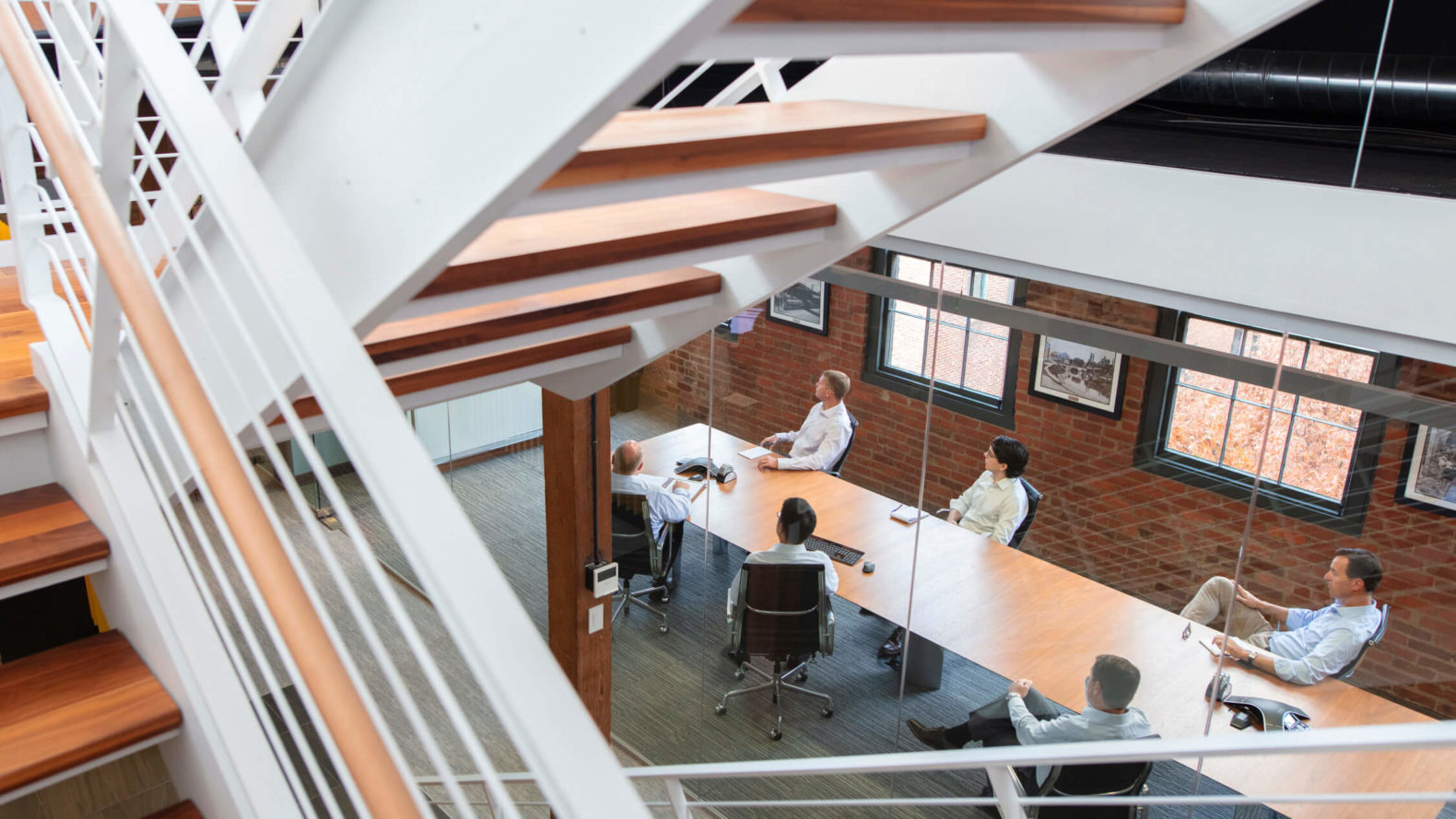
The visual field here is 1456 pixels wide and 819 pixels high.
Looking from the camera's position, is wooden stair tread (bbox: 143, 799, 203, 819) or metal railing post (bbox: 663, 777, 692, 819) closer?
wooden stair tread (bbox: 143, 799, 203, 819)

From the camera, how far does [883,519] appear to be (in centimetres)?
396

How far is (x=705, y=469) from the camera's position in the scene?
4574 millimetres

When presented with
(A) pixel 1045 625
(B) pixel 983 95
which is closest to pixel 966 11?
(B) pixel 983 95

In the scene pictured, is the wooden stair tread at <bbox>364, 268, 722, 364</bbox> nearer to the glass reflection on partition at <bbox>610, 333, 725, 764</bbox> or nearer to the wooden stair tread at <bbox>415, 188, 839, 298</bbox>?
the wooden stair tread at <bbox>415, 188, 839, 298</bbox>

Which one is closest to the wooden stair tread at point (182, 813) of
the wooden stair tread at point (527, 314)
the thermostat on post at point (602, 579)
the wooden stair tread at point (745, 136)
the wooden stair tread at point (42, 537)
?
the wooden stair tread at point (42, 537)

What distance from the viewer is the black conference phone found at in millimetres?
4512

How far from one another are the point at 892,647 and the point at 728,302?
7.02 ft

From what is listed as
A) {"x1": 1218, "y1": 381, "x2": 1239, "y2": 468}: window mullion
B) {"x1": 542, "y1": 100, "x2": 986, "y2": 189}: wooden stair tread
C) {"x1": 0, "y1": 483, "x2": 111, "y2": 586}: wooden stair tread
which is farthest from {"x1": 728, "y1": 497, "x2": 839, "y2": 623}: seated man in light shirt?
{"x1": 0, "y1": 483, "x2": 111, "y2": 586}: wooden stair tread

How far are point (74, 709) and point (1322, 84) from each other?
315 centimetres

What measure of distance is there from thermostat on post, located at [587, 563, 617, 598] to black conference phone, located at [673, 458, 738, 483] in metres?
0.60

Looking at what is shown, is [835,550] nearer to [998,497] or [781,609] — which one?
[781,609]

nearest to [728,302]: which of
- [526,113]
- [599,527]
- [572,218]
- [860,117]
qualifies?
[572,218]

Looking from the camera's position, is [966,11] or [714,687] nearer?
[966,11]

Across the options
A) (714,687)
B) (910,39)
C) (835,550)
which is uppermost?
(910,39)
